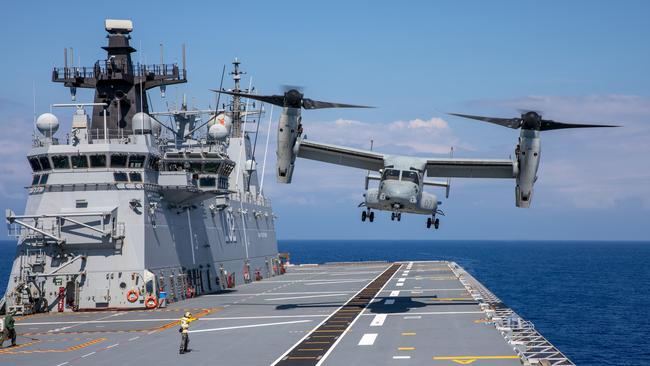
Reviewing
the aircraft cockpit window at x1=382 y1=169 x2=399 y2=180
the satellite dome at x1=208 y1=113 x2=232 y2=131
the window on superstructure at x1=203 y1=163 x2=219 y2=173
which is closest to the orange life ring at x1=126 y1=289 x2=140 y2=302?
the window on superstructure at x1=203 y1=163 x2=219 y2=173

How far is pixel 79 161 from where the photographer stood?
4278cm

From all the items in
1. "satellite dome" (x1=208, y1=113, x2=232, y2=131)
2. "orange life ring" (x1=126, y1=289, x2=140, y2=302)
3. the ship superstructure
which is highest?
"satellite dome" (x1=208, y1=113, x2=232, y2=131)

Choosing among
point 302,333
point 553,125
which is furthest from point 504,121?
point 302,333

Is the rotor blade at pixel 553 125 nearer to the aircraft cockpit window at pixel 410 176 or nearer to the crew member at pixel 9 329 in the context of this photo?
the aircraft cockpit window at pixel 410 176

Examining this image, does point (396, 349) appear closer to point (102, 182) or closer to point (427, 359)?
point (427, 359)

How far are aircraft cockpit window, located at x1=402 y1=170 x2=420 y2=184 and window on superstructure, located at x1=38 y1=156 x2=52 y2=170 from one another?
19.5 metres

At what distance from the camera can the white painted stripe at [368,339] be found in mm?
28608

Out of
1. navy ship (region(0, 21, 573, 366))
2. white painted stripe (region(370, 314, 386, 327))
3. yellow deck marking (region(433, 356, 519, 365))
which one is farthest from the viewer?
white painted stripe (region(370, 314, 386, 327))

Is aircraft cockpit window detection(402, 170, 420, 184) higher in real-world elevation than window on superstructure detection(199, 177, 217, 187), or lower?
lower

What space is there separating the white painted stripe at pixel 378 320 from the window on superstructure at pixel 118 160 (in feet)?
53.0

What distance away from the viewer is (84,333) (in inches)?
1321

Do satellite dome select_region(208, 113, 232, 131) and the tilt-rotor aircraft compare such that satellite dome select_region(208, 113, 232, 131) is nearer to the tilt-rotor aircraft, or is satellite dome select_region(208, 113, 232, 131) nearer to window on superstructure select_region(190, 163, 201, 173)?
window on superstructure select_region(190, 163, 201, 173)

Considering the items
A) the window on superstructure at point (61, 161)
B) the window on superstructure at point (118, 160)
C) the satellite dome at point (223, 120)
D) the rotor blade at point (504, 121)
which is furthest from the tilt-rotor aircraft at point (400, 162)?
the satellite dome at point (223, 120)

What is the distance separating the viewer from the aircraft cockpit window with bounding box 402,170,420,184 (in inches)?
1415
